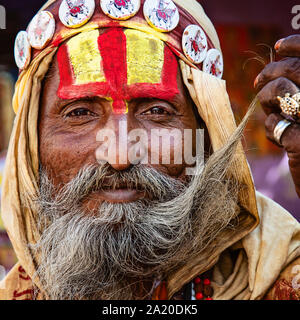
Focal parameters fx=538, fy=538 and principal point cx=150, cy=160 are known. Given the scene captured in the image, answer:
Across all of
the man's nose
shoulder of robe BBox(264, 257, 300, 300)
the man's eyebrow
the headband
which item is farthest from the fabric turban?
the man's nose

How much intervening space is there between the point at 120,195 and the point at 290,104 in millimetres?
711

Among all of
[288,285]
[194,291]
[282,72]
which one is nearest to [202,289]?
[194,291]

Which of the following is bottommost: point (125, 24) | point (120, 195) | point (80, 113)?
point (120, 195)

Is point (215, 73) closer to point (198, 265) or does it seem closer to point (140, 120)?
point (140, 120)

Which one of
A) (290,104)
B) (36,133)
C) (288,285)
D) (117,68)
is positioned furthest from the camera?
(36,133)

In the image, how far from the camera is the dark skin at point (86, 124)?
6.93ft

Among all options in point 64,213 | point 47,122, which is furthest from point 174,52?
point 64,213

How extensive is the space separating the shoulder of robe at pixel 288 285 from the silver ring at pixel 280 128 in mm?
518

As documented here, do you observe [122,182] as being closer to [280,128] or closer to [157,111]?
[157,111]

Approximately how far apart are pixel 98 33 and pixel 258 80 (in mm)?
684

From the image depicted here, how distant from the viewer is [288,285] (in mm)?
2025

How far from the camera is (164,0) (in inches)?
88.4

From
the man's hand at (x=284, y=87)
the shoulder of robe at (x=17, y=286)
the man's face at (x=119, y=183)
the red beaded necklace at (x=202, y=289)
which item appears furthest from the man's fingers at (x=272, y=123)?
the shoulder of robe at (x=17, y=286)

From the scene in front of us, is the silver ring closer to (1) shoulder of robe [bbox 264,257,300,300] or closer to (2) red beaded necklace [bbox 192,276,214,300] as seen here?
(1) shoulder of robe [bbox 264,257,300,300]
